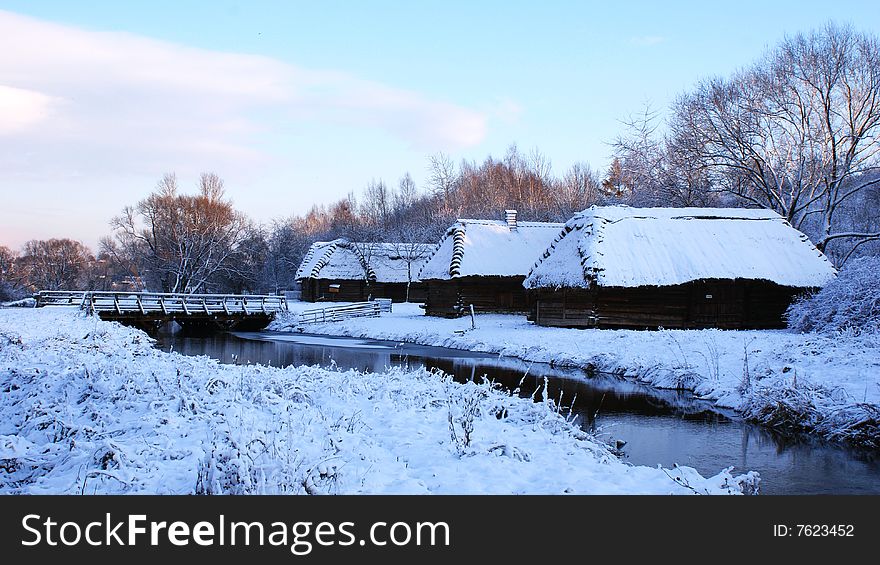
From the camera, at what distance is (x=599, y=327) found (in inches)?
1116

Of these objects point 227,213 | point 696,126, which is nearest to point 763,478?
point 696,126

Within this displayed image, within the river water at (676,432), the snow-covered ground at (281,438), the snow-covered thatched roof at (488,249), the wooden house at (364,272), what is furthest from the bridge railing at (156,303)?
the snow-covered ground at (281,438)

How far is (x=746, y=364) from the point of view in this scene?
14.7 meters

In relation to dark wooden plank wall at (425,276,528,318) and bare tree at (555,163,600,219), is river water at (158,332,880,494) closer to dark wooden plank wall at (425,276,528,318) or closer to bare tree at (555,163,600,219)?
dark wooden plank wall at (425,276,528,318)

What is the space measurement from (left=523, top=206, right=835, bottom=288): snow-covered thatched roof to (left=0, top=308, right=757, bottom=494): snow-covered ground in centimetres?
1724

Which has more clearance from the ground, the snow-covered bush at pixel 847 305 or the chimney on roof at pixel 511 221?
the chimney on roof at pixel 511 221

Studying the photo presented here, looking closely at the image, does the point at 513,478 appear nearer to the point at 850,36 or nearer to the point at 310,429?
the point at 310,429

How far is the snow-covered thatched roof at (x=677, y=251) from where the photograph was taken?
89.4 ft

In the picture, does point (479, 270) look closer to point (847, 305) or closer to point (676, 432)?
point (847, 305)

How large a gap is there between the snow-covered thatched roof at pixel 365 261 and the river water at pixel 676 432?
3527 centimetres

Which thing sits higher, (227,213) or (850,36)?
(850,36)

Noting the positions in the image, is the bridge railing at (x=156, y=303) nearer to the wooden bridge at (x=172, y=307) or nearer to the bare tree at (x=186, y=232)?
the wooden bridge at (x=172, y=307)

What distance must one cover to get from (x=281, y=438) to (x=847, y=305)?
20699 millimetres

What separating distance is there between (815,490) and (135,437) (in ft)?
27.8
